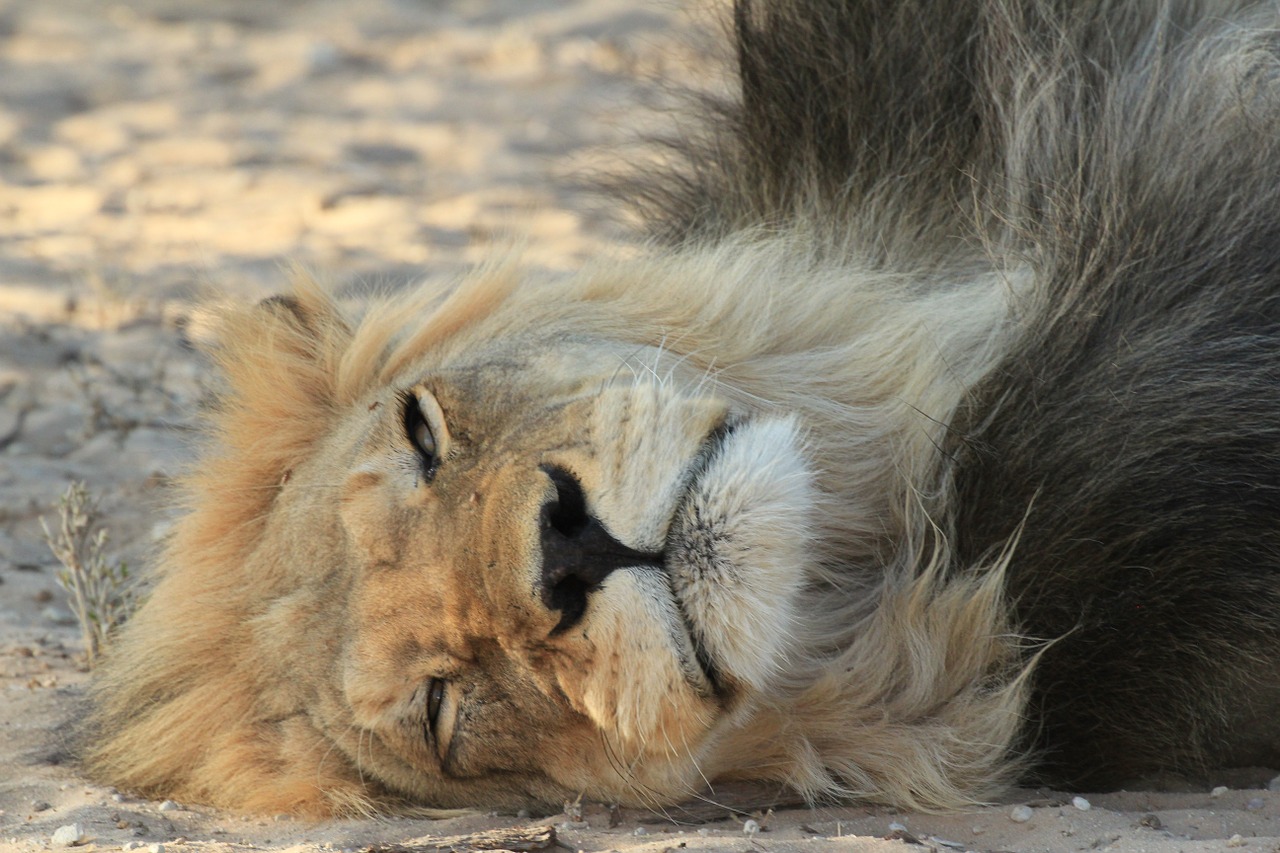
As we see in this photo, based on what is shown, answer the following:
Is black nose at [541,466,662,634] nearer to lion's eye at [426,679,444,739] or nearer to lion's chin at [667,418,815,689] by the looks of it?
lion's chin at [667,418,815,689]

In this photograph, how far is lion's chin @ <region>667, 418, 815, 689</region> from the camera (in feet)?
6.79

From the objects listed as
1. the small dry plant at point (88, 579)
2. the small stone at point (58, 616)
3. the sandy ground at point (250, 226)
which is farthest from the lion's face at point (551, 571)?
the small stone at point (58, 616)

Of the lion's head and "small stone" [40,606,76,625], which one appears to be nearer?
the lion's head

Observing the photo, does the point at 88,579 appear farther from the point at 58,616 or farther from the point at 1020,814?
the point at 1020,814

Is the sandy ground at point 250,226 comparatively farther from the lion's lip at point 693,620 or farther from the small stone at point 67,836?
the lion's lip at point 693,620

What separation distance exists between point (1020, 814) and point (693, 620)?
1.91ft

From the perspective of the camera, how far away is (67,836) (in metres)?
2.29

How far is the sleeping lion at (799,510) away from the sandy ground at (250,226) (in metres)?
0.11

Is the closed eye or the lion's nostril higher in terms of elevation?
the closed eye

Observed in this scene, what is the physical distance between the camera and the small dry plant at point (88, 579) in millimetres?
3250

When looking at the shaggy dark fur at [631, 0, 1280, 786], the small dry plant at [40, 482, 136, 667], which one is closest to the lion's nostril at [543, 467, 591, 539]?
the shaggy dark fur at [631, 0, 1280, 786]

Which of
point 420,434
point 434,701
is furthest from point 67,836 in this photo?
point 420,434

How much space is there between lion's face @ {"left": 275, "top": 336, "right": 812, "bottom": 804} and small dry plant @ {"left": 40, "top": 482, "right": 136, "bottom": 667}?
0.87 meters

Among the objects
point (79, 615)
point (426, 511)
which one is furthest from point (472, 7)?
point (426, 511)
